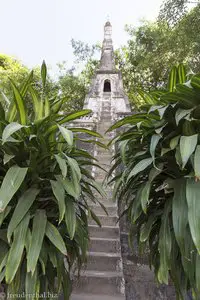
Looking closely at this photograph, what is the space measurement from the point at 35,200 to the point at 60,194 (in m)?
0.23

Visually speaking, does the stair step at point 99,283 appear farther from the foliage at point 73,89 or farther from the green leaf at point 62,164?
the foliage at point 73,89

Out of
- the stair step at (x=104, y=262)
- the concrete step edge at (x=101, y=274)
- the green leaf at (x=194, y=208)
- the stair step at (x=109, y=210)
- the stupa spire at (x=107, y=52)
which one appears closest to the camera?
the green leaf at (x=194, y=208)

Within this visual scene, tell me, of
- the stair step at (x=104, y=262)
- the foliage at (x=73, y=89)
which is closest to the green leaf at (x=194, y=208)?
the stair step at (x=104, y=262)

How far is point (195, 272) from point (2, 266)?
2.97 feet

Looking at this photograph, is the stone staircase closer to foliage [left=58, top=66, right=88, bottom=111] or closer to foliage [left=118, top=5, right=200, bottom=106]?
foliage [left=118, top=5, right=200, bottom=106]

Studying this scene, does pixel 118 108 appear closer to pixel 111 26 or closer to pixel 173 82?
pixel 173 82

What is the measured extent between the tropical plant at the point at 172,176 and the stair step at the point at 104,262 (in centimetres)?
64

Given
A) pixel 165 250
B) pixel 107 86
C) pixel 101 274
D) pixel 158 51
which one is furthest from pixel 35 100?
pixel 158 51

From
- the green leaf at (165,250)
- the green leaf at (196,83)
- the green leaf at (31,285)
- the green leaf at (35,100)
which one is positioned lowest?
the green leaf at (31,285)

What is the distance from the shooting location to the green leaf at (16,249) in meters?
1.14

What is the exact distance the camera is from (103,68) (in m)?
9.89

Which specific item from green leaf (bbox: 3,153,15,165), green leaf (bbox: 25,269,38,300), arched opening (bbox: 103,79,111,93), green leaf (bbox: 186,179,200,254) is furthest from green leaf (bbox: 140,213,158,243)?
arched opening (bbox: 103,79,111,93)

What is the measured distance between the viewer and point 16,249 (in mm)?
1188

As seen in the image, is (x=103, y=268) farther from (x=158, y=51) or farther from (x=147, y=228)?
(x=158, y=51)
